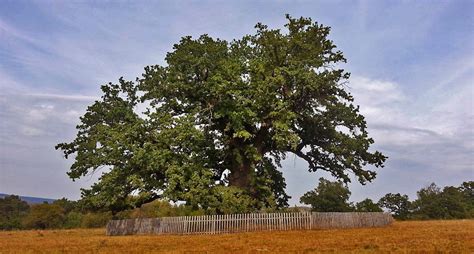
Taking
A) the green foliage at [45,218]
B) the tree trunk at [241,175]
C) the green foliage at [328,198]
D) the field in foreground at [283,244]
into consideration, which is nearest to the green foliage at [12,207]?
the green foliage at [45,218]

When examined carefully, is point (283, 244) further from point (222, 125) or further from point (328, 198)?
point (328, 198)

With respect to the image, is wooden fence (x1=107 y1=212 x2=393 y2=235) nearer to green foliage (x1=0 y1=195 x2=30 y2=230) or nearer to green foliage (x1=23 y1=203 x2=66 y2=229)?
green foliage (x1=23 y1=203 x2=66 y2=229)

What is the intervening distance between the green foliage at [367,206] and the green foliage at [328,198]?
1.43 m

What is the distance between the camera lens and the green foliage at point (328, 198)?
50.9 metres

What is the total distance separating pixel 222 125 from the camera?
31125 mm

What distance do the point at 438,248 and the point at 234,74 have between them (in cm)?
1844

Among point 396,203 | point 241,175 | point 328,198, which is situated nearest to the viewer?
point 241,175

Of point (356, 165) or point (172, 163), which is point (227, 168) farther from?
point (356, 165)

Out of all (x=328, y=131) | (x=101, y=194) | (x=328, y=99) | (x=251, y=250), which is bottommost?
(x=251, y=250)

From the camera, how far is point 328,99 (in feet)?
101

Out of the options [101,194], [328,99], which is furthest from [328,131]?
[101,194]

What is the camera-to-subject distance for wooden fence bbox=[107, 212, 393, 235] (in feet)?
85.4

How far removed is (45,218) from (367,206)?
1689 inches

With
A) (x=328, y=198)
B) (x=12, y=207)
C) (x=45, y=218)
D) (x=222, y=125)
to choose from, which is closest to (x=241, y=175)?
(x=222, y=125)
